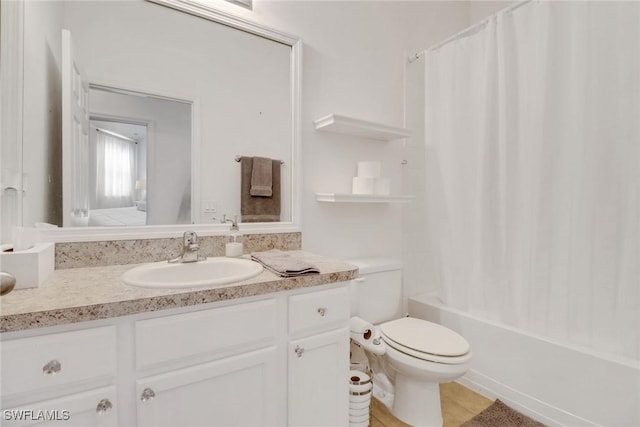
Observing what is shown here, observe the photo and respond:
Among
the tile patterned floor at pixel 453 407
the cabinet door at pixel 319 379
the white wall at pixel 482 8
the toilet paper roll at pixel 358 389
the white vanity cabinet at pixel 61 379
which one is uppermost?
the white wall at pixel 482 8

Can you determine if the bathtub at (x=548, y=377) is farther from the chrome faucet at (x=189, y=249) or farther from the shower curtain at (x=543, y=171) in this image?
the chrome faucet at (x=189, y=249)

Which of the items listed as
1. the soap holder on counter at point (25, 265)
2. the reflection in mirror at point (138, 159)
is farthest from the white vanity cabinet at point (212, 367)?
the reflection in mirror at point (138, 159)

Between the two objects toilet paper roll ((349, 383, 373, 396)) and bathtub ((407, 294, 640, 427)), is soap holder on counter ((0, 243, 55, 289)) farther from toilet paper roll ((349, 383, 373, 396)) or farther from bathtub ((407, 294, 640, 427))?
bathtub ((407, 294, 640, 427))

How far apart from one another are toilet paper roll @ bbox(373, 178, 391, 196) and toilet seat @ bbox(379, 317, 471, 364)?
742mm

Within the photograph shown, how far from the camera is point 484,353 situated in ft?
5.67

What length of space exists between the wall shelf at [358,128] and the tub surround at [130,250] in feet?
2.29

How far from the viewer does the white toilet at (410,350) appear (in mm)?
1340

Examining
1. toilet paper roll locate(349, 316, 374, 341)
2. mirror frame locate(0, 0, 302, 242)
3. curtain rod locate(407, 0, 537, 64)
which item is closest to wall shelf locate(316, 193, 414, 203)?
mirror frame locate(0, 0, 302, 242)

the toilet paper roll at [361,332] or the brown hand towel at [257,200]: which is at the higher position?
the brown hand towel at [257,200]

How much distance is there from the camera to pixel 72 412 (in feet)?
2.43

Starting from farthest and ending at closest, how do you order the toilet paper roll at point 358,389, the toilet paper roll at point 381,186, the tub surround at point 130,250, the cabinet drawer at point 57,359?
the toilet paper roll at point 381,186 < the toilet paper roll at point 358,389 < the tub surround at point 130,250 < the cabinet drawer at point 57,359

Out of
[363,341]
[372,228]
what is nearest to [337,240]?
[372,228]

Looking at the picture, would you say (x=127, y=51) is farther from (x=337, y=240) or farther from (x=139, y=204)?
(x=337, y=240)

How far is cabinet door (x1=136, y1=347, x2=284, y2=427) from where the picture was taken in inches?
32.9
